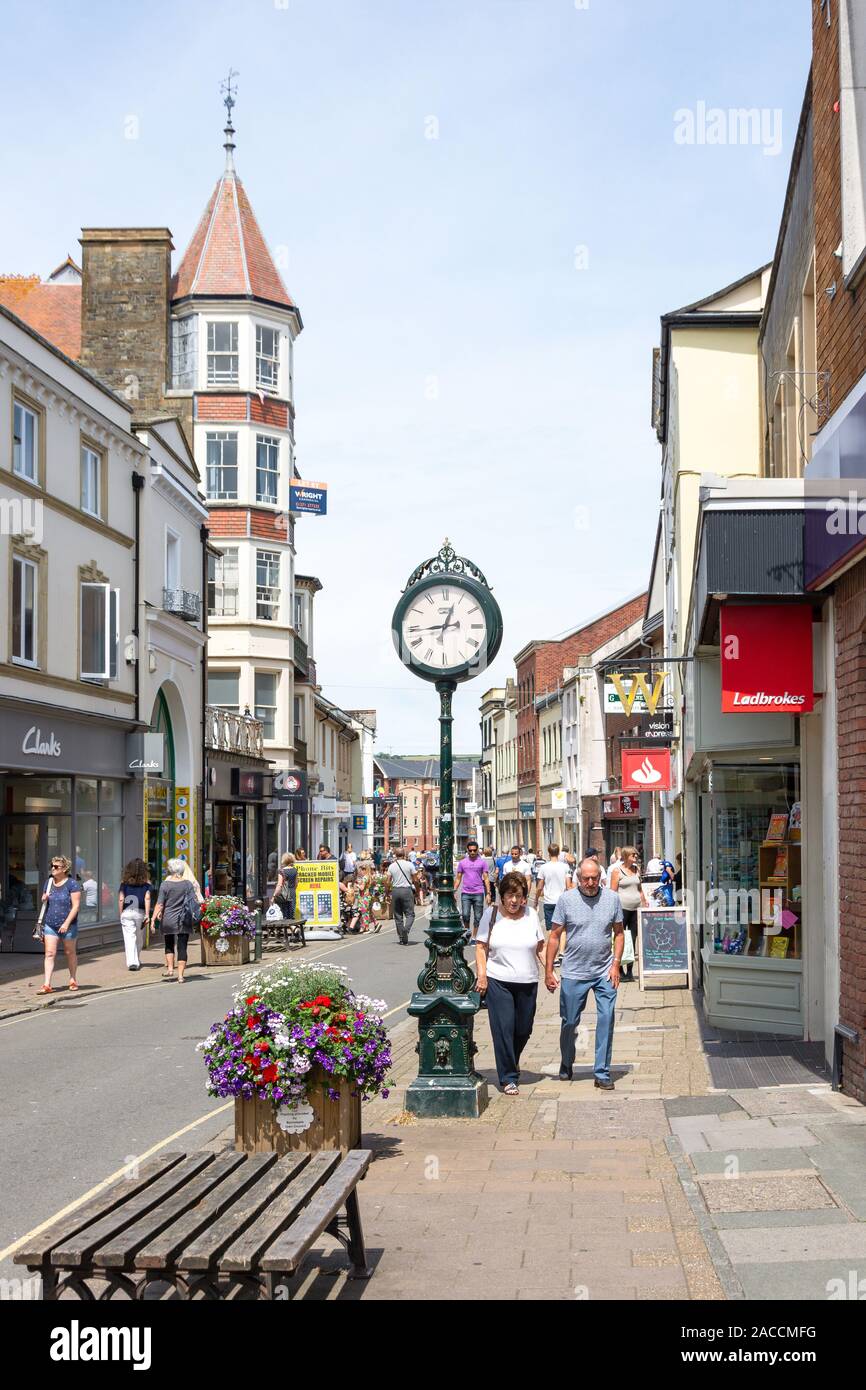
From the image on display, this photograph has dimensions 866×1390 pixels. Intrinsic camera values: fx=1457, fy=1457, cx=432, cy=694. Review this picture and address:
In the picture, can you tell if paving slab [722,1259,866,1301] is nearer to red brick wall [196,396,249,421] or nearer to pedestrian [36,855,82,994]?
pedestrian [36,855,82,994]

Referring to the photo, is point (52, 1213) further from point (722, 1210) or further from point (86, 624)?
point (86, 624)

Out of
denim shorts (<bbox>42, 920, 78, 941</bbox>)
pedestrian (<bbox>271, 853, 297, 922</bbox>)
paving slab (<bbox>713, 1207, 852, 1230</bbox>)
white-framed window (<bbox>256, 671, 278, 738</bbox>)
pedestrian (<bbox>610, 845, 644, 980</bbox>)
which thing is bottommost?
pedestrian (<bbox>271, 853, 297, 922</bbox>)

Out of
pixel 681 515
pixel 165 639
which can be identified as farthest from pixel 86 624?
pixel 681 515

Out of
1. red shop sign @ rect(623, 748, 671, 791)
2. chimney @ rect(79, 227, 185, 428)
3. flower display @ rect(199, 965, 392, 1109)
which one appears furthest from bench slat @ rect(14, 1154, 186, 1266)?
chimney @ rect(79, 227, 185, 428)

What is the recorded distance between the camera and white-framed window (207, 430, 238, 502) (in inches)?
1626

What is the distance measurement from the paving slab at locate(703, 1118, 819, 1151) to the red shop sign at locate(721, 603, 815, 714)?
3.09 meters

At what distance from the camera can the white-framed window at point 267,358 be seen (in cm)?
4147

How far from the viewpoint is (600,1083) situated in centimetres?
1088

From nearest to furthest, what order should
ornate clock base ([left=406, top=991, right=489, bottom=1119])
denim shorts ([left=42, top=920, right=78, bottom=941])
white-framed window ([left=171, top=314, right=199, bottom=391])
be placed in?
ornate clock base ([left=406, top=991, right=489, bottom=1119])
denim shorts ([left=42, top=920, right=78, bottom=941])
white-framed window ([left=171, top=314, right=199, bottom=391])

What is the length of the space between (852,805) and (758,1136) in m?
2.24

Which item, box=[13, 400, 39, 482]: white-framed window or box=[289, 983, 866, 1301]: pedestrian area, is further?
box=[13, 400, 39, 482]: white-framed window

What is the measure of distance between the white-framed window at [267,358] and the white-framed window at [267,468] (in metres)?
1.52

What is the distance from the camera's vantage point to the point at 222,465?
4150 cm
